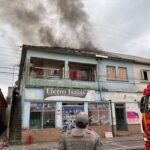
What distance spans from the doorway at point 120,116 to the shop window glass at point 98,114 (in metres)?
1.40

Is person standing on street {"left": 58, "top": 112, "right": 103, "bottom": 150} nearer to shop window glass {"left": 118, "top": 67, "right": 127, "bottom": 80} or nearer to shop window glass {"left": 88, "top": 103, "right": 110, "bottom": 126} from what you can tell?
shop window glass {"left": 88, "top": 103, "right": 110, "bottom": 126}

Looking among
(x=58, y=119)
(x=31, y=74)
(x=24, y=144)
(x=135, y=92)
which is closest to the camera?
(x=24, y=144)

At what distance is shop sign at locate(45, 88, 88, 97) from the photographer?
51.5 ft

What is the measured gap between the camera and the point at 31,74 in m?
16.5

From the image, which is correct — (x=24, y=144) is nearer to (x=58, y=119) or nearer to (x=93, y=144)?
(x=58, y=119)

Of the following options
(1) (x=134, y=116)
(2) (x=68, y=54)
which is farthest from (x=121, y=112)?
(2) (x=68, y=54)

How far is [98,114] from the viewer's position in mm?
17281

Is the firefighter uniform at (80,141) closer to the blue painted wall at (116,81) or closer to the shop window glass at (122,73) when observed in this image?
the blue painted wall at (116,81)

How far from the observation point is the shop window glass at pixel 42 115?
48.3 ft

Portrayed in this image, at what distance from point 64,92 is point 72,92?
2.56 feet

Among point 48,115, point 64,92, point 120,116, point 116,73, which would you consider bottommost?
point 120,116

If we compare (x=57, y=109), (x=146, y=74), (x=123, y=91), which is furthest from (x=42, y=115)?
(x=146, y=74)

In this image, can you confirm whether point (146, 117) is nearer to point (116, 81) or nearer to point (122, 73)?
point (116, 81)

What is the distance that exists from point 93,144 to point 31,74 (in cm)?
1447
